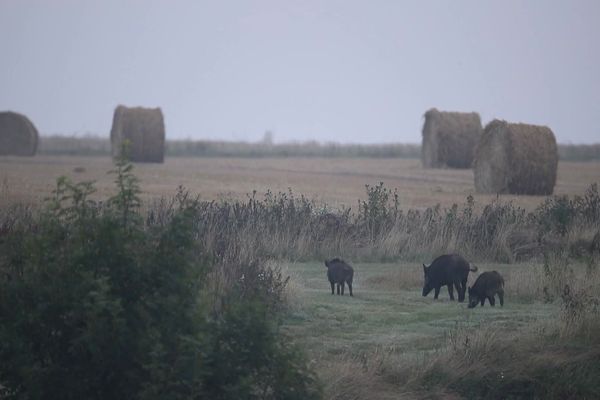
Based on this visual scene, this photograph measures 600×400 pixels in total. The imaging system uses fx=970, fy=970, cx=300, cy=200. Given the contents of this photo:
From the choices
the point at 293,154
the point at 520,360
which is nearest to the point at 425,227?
the point at 520,360

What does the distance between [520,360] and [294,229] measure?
7497 millimetres

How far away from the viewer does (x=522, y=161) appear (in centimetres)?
3228

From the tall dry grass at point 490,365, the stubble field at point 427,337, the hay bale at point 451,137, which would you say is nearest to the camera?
the tall dry grass at point 490,365

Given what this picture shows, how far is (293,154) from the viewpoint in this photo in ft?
233

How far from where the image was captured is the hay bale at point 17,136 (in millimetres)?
50594

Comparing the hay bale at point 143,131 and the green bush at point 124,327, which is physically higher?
the hay bale at point 143,131

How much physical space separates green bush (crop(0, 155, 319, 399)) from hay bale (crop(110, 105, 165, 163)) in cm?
3748

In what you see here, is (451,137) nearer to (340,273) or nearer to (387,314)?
(340,273)

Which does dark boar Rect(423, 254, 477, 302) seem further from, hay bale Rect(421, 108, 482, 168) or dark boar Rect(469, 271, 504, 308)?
hay bale Rect(421, 108, 482, 168)

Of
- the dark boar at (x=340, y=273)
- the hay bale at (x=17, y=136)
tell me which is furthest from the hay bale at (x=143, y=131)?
the dark boar at (x=340, y=273)

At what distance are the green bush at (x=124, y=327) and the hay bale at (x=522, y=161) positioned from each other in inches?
1022

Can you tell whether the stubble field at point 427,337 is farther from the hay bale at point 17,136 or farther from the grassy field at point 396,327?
the hay bale at point 17,136

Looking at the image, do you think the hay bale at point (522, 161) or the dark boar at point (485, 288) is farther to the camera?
the hay bale at point (522, 161)

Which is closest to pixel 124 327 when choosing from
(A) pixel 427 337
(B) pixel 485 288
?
(A) pixel 427 337
